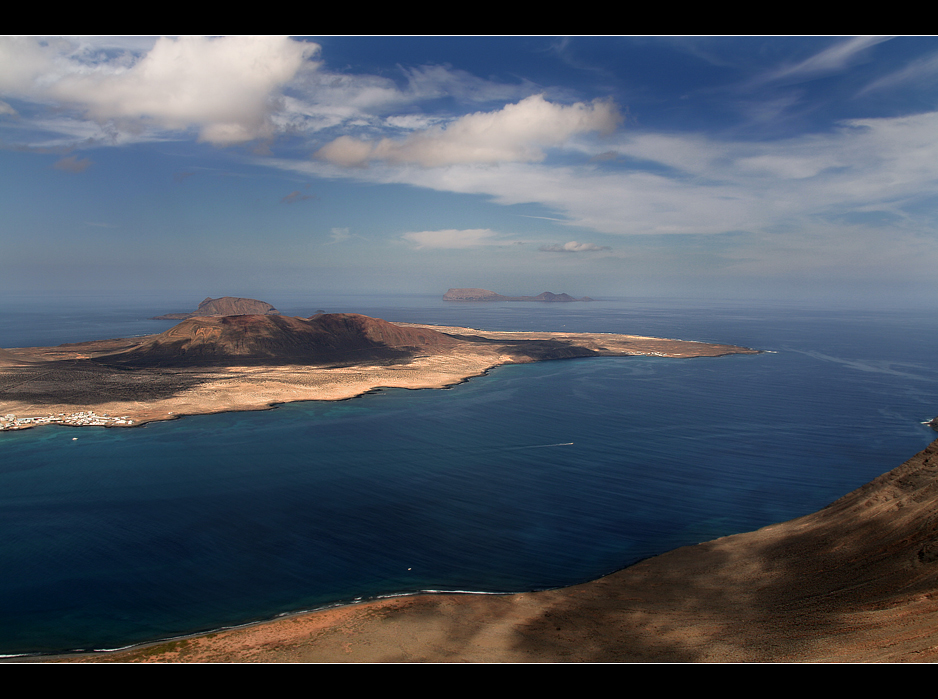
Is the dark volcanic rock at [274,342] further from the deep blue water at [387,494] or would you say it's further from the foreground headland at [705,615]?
the foreground headland at [705,615]

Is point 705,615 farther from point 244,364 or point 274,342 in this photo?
point 274,342

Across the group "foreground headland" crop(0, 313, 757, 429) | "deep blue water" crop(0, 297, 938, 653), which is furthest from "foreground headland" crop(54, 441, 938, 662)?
"foreground headland" crop(0, 313, 757, 429)

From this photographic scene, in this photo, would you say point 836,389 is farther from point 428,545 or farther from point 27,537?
point 27,537

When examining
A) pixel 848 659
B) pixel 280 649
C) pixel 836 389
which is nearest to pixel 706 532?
pixel 848 659

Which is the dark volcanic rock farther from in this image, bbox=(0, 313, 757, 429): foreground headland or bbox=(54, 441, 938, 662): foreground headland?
bbox=(54, 441, 938, 662): foreground headland

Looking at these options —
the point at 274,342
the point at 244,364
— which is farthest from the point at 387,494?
the point at 274,342

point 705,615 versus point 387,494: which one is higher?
point 387,494
